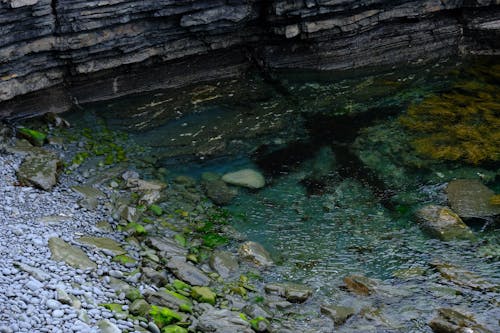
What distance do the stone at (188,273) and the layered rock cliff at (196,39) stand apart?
6.39m

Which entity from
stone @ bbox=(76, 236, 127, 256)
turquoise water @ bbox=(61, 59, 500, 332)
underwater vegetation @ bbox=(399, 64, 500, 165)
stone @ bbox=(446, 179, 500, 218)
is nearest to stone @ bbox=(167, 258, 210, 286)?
stone @ bbox=(76, 236, 127, 256)

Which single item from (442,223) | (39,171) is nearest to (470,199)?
(442,223)

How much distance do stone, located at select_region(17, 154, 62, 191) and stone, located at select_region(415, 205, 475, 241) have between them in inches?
283

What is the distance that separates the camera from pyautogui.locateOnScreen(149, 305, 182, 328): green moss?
320 inches

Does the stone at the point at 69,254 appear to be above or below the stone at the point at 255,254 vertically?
above

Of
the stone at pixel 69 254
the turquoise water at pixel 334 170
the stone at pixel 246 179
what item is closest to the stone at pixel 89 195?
the turquoise water at pixel 334 170

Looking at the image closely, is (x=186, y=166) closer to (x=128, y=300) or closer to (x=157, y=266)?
(x=157, y=266)

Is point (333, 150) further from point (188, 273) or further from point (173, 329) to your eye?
point (173, 329)

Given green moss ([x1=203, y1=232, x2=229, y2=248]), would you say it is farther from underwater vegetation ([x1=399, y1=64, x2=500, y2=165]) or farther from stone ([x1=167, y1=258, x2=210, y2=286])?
underwater vegetation ([x1=399, y1=64, x2=500, y2=165])

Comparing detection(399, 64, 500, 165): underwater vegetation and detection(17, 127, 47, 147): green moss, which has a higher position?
detection(17, 127, 47, 147): green moss

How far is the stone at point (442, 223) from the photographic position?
36.6 ft

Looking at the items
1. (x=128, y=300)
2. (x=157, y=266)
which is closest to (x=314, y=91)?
(x=157, y=266)

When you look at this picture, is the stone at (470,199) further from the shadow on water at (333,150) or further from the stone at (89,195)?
the stone at (89,195)

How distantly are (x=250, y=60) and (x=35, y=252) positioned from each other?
9.93 meters
